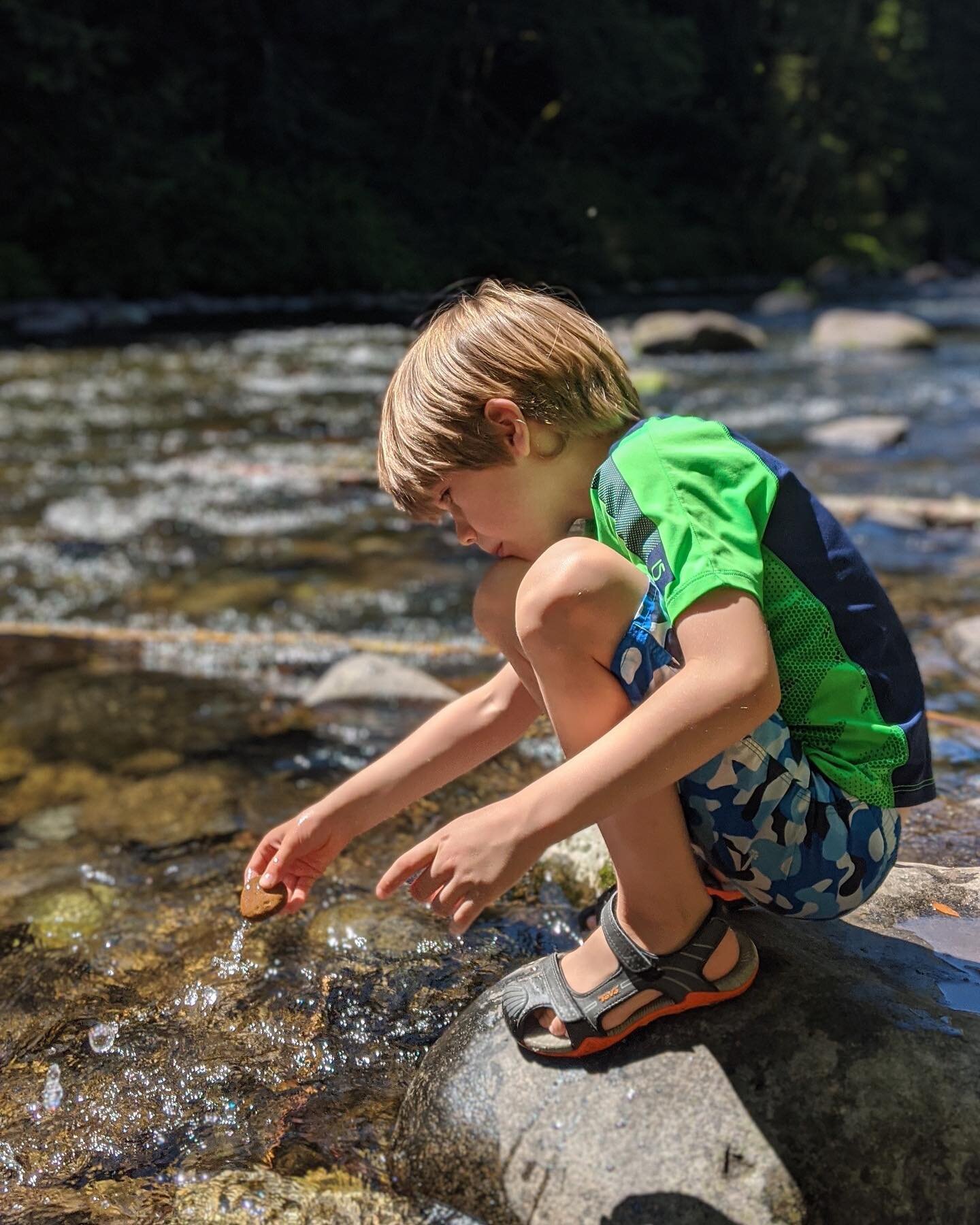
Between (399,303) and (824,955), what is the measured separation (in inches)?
142

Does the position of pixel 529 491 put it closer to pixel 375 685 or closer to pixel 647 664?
pixel 647 664

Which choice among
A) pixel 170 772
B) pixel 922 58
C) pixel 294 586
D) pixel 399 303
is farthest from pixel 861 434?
pixel 922 58

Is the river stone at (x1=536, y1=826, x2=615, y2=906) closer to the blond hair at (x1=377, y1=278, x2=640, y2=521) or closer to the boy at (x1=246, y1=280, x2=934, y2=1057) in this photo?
the boy at (x1=246, y1=280, x2=934, y2=1057)

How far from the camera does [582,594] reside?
1.40m

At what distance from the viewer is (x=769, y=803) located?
1.42 meters

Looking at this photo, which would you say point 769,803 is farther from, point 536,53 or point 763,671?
point 536,53

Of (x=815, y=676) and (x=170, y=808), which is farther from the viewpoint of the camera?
(x=170, y=808)

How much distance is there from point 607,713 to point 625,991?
358 mm

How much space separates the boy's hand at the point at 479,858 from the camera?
4.25ft

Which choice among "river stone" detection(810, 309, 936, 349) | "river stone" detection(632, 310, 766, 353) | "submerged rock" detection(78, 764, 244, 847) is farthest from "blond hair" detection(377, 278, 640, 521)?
"river stone" detection(810, 309, 936, 349)

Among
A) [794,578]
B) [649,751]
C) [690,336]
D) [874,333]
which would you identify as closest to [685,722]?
[649,751]

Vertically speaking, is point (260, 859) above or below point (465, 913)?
below

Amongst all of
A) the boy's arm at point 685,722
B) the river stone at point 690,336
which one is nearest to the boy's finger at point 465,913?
the boy's arm at point 685,722

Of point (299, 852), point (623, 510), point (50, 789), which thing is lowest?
point (50, 789)
